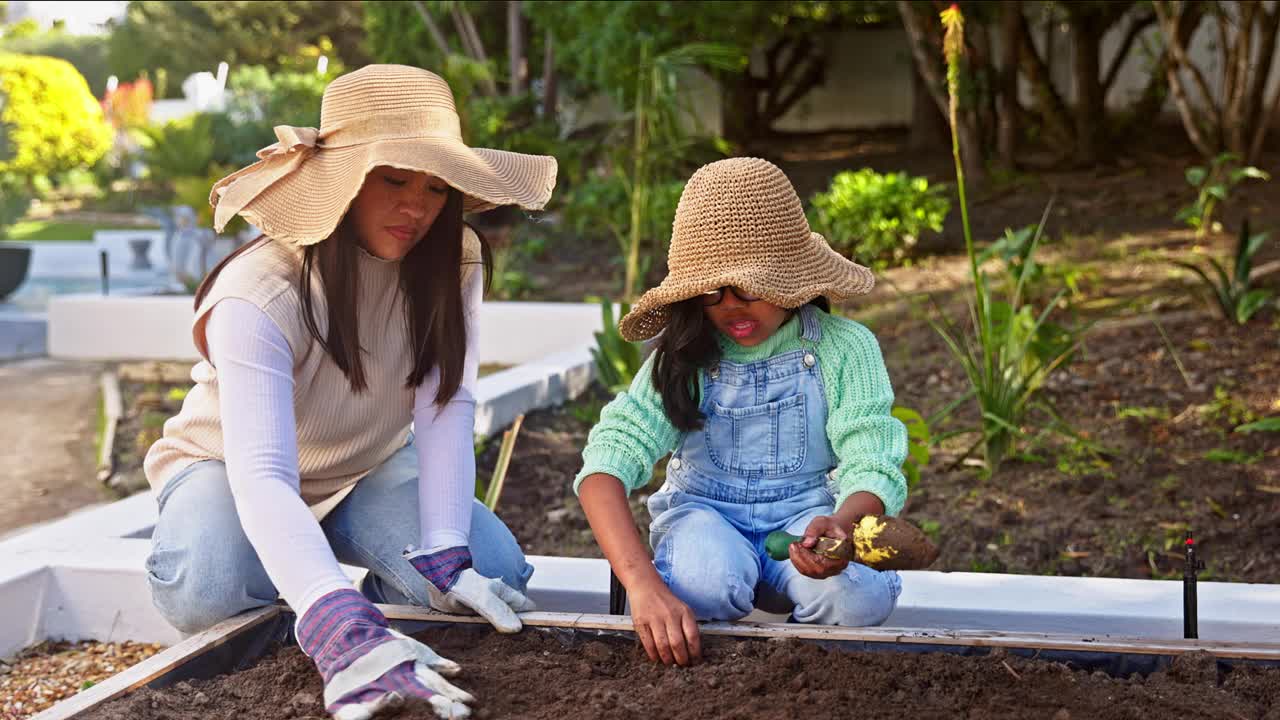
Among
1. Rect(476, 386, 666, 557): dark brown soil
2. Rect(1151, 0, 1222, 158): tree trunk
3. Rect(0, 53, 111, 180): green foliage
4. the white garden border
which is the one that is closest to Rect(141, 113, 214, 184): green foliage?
Rect(0, 53, 111, 180): green foliage

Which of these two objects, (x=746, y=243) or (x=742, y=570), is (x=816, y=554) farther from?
(x=746, y=243)

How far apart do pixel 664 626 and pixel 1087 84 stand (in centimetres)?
951

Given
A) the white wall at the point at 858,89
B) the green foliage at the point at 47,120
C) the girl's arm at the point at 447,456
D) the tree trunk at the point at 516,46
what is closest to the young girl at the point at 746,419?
the girl's arm at the point at 447,456

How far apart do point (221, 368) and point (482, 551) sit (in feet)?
2.01

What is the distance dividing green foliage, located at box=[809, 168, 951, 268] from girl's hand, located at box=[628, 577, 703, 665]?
556cm

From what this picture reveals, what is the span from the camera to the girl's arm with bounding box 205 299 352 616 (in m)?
1.92

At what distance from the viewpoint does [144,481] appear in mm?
4828

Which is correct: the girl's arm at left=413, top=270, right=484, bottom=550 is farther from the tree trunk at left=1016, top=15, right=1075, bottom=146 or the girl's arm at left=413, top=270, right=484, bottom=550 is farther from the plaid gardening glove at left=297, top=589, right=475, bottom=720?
the tree trunk at left=1016, top=15, right=1075, bottom=146

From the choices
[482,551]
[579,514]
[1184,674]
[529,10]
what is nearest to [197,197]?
[529,10]

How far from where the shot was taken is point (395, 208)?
2160 mm

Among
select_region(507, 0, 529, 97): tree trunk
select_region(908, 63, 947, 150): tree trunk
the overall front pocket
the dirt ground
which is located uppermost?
select_region(507, 0, 529, 97): tree trunk

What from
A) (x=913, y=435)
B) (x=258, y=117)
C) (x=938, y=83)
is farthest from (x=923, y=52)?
(x=258, y=117)

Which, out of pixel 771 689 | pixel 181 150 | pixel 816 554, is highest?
pixel 181 150

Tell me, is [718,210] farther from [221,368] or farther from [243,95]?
[243,95]
